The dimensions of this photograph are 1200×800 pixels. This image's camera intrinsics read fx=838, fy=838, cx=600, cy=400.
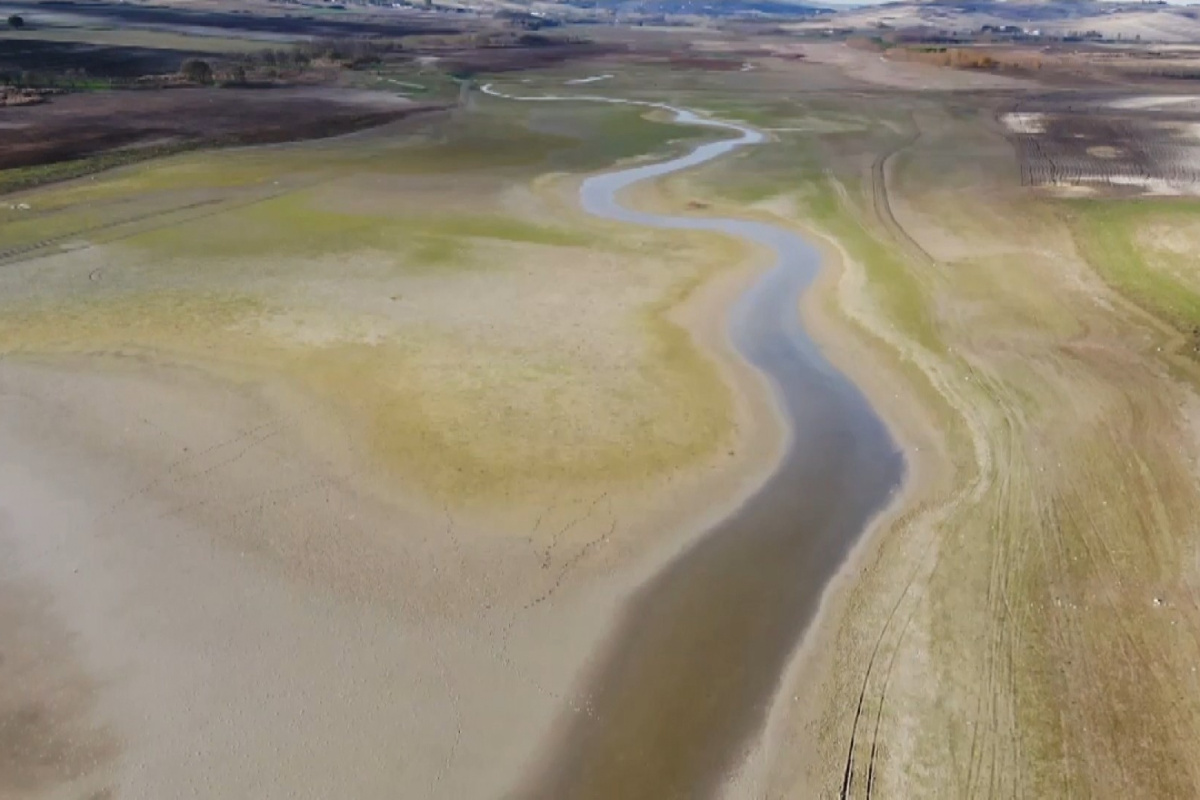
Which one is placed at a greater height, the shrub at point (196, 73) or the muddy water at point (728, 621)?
the shrub at point (196, 73)

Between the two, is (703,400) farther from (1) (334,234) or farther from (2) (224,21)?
(2) (224,21)

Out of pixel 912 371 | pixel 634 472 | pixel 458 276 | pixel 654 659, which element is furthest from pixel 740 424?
pixel 458 276

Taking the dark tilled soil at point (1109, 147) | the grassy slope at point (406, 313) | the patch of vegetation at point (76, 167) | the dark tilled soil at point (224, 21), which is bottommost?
the grassy slope at point (406, 313)

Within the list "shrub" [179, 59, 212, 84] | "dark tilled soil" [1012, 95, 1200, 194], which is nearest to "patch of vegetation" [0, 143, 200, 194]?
"shrub" [179, 59, 212, 84]

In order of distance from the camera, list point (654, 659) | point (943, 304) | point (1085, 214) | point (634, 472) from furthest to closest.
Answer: point (1085, 214) → point (943, 304) → point (634, 472) → point (654, 659)

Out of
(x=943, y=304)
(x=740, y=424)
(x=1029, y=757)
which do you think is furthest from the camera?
(x=943, y=304)

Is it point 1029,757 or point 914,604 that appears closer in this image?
point 1029,757

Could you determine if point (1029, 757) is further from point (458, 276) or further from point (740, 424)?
point (458, 276)

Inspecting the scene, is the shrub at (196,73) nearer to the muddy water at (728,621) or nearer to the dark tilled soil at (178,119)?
the dark tilled soil at (178,119)

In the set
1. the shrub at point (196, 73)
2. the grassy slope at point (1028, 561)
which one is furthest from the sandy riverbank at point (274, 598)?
the shrub at point (196, 73)
